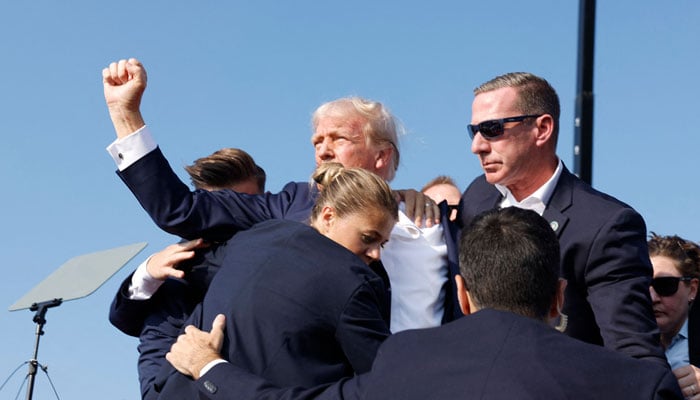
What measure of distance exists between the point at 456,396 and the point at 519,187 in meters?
2.11

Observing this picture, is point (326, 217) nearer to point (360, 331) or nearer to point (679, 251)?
point (360, 331)

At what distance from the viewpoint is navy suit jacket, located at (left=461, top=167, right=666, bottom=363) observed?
160 inches

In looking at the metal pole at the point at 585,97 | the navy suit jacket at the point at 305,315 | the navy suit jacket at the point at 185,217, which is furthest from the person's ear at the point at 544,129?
the navy suit jacket at the point at 305,315

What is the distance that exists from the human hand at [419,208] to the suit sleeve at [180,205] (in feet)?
1.68

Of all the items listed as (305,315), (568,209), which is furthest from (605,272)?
(305,315)

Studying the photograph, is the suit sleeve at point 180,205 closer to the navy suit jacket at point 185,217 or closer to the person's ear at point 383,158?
the navy suit jacket at point 185,217

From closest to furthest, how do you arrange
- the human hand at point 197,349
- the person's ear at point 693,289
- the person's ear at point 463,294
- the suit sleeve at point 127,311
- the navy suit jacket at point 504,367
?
1. the navy suit jacket at point 504,367
2. the person's ear at point 463,294
3. the human hand at point 197,349
4. the suit sleeve at point 127,311
5. the person's ear at point 693,289

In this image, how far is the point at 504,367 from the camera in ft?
9.16

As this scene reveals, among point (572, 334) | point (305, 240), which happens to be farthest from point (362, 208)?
point (572, 334)

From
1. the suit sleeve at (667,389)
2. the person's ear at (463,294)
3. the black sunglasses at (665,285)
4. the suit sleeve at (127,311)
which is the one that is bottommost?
the black sunglasses at (665,285)

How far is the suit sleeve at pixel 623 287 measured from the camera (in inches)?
159

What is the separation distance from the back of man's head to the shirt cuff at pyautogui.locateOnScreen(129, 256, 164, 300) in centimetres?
207

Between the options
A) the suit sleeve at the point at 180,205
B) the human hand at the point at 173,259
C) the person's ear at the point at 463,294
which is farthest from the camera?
the human hand at the point at 173,259

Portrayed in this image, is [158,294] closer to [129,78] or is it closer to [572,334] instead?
[129,78]
